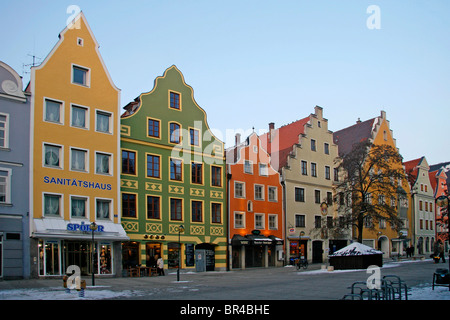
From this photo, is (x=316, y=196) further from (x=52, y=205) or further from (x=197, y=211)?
(x=52, y=205)

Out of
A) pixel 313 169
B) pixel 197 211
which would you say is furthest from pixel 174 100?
pixel 313 169

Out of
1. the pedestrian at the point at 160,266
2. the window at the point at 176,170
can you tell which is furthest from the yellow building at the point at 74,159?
the window at the point at 176,170

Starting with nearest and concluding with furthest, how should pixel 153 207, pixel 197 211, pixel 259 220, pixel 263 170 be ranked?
pixel 153 207
pixel 197 211
pixel 259 220
pixel 263 170

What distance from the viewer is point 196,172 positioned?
41781mm

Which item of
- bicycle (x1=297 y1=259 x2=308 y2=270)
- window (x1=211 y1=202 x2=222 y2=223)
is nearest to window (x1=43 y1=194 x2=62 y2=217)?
window (x1=211 y1=202 x2=222 y2=223)

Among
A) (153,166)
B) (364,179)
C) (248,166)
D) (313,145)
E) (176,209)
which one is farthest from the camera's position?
(313,145)

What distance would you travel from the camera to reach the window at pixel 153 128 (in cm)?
3878

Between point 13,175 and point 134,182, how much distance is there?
9.27 meters

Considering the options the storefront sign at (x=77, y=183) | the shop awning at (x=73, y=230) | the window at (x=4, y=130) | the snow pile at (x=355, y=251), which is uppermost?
the window at (x=4, y=130)

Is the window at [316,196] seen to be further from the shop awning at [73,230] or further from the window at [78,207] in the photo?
the window at [78,207]

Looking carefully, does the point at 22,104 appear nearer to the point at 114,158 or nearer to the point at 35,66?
the point at 35,66

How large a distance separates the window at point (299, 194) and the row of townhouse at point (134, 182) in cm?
15

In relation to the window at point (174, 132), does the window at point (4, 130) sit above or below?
below

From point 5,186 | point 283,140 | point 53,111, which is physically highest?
point 283,140
